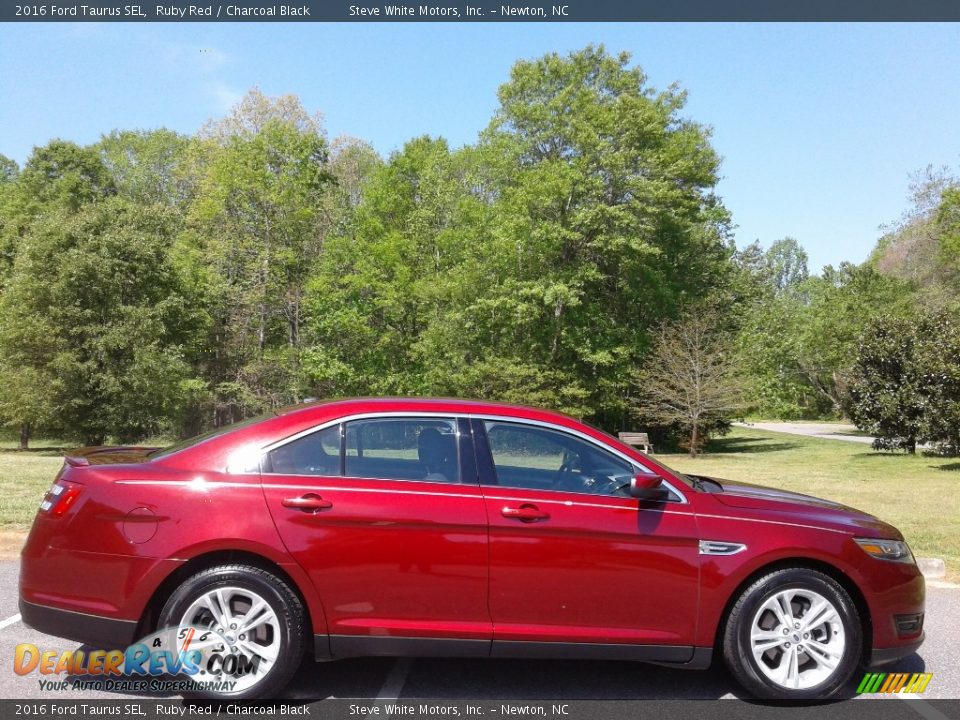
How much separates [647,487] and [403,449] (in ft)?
4.60

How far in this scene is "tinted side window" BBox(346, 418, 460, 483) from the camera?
4.43 meters

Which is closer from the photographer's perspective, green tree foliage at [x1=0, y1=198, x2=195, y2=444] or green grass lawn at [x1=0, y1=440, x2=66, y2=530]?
green grass lawn at [x1=0, y1=440, x2=66, y2=530]

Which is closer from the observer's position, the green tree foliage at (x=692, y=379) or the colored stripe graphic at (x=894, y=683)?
the colored stripe graphic at (x=894, y=683)

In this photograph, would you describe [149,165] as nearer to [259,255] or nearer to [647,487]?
[259,255]

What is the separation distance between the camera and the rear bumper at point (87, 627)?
4.13 meters

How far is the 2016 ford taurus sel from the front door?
0.01 metres

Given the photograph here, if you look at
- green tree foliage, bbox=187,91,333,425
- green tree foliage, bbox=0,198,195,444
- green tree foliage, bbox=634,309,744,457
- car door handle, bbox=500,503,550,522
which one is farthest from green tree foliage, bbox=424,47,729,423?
car door handle, bbox=500,503,550,522

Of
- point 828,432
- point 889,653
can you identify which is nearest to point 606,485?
point 889,653

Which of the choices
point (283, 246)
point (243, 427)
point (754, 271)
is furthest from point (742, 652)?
point (754, 271)

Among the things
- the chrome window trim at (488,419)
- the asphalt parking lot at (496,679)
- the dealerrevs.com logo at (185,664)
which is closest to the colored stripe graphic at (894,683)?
the asphalt parking lot at (496,679)

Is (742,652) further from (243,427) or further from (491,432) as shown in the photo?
(243,427)

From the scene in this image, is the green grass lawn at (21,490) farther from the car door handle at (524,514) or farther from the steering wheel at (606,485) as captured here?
the steering wheel at (606,485)

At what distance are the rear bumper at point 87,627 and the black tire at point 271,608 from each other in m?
0.21

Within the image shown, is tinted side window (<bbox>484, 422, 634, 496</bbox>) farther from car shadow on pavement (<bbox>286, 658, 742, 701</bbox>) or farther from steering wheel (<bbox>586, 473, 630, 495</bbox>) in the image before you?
car shadow on pavement (<bbox>286, 658, 742, 701</bbox>)
